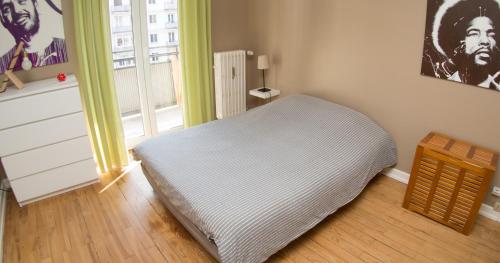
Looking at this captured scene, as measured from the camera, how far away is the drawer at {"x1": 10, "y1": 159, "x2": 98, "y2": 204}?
282 centimetres

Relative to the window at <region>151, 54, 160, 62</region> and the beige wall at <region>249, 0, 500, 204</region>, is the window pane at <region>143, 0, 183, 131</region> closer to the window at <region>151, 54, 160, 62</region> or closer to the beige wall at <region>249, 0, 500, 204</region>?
the window at <region>151, 54, 160, 62</region>

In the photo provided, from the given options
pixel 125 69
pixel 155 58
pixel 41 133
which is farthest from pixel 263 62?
pixel 41 133

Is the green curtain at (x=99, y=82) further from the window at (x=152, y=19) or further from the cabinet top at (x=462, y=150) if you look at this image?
the cabinet top at (x=462, y=150)

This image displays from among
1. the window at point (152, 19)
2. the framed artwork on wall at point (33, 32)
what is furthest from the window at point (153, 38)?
the framed artwork on wall at point (33, 32)

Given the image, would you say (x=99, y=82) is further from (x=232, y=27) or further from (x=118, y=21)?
(x=232, y=27)

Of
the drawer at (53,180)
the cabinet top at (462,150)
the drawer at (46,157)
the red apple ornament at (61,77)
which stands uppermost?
the red apple ornament at (61,77)

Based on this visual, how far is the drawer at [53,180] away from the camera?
282 centimetres

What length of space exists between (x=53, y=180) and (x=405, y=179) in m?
3.10

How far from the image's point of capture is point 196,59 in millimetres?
3676

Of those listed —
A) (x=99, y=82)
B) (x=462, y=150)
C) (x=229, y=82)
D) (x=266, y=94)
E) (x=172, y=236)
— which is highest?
(x=99, y=82)

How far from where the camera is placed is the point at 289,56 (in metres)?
3.77

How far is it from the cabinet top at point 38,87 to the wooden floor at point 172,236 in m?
0.95

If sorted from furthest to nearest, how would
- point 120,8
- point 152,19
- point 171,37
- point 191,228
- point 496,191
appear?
point 171,37, point 152,19, point 120,8, point 496,191, point 191,228

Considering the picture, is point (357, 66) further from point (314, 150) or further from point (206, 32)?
point (206, 32)
